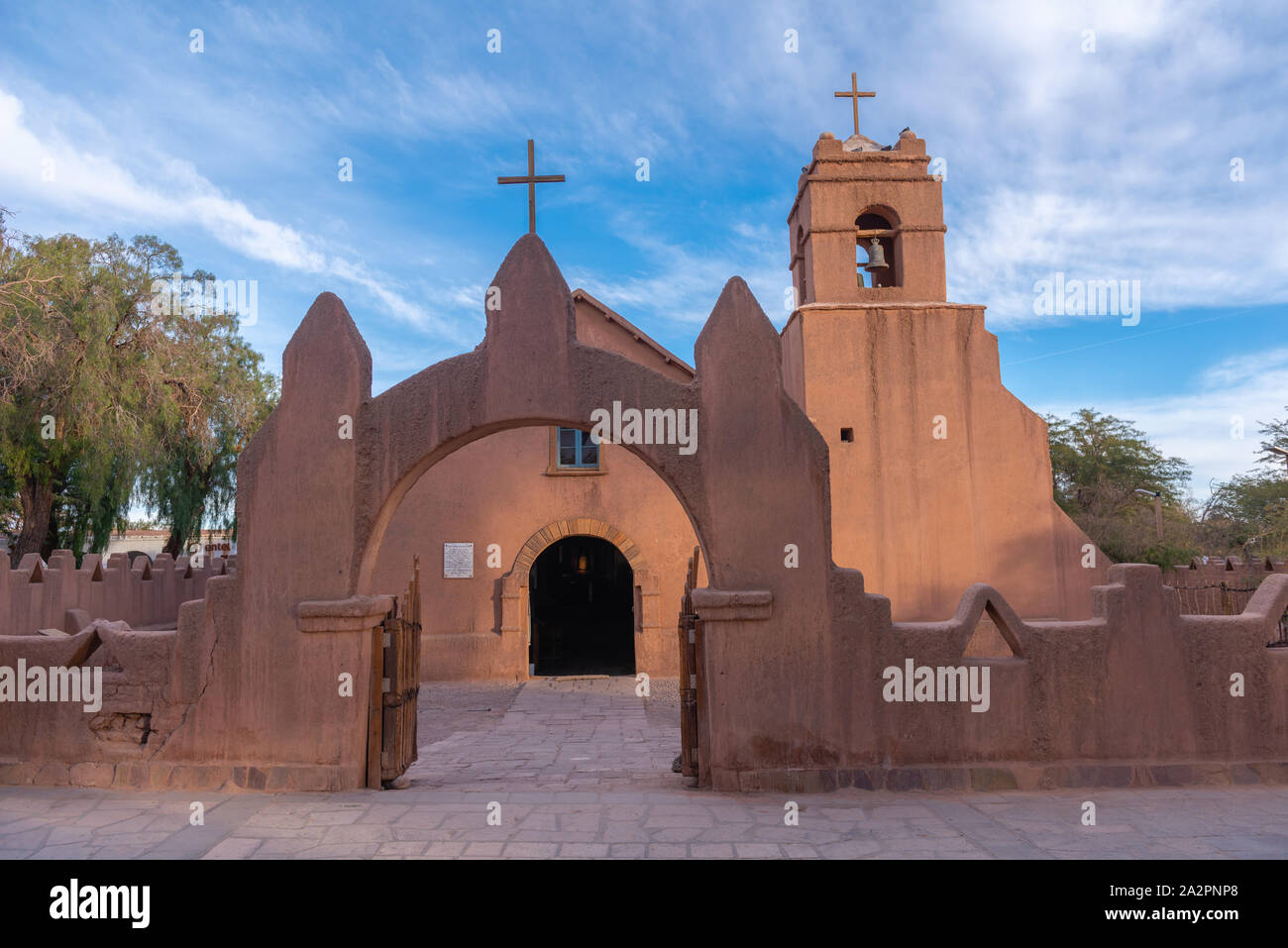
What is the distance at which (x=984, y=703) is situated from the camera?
5742 mm

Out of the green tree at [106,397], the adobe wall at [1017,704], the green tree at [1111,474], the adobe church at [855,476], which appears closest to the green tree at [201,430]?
the green tree at [106,397]

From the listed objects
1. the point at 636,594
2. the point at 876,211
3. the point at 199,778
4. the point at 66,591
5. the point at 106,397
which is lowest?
the point at 199,778

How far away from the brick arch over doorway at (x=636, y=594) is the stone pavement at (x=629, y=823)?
7352 millimetres

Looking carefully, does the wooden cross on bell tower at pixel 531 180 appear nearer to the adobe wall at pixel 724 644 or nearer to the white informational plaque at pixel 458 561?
the adobe wall at pixel 724 644

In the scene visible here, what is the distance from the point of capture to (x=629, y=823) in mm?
5027

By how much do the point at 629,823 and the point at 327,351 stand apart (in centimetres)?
393

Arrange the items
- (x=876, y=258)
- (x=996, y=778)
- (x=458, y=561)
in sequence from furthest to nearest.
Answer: (x=458, y=561), (x=876, y=258), (x=996, y=778)

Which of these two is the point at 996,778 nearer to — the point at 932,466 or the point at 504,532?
the point at 932,466

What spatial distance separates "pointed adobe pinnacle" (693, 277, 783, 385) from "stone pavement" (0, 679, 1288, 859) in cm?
298

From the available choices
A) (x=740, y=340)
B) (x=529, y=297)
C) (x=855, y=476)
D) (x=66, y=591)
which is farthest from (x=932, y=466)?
(x=66, y=591)

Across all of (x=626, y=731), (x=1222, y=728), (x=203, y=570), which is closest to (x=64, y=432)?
(x=203, y=570)

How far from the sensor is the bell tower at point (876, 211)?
13789 mm

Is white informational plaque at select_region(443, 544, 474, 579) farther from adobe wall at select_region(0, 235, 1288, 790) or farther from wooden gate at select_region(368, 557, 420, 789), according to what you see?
adobe wall at select_region(0, 235, 1288, 790)

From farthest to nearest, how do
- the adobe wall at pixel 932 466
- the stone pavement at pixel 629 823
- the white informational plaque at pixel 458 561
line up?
1. the white informational plaque at pixel 458 561
2. the adobe wall at pixel 932 466
3. the stone pavement at pixel 629 823
